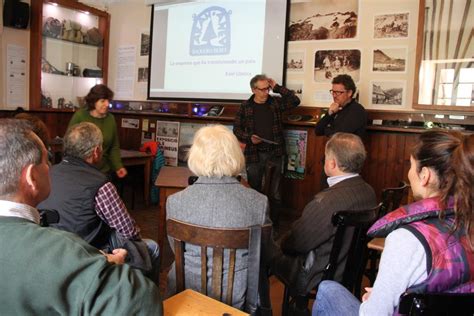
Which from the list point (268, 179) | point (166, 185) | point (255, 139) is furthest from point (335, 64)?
point (166, 185)

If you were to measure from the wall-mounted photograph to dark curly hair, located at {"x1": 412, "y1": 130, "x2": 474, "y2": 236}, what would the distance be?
3015 mm

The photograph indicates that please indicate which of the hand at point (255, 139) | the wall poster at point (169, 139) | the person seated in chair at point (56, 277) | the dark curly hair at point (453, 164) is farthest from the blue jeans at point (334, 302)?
the wall poster at point (169, 139)

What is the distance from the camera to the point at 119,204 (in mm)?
1926

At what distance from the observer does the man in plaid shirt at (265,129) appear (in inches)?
161

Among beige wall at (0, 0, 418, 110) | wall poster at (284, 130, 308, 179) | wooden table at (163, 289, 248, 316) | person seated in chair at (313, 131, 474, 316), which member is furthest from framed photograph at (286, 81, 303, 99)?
wooden table at (163, 289, 248, 316)

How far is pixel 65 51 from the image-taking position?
5.50 meters

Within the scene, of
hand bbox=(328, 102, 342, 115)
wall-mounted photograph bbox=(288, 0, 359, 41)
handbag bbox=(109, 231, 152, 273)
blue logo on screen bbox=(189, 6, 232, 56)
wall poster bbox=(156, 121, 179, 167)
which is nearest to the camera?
handbag bbox=(109, 231, 152, 273)

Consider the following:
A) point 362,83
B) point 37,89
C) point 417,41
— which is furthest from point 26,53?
point 417,41

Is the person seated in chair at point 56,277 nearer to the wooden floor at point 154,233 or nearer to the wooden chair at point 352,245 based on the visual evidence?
the wooden chair at point 352,245

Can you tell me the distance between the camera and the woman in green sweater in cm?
347

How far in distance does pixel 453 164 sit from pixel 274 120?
9.76 ft

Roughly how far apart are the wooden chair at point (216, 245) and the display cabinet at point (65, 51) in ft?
14.4

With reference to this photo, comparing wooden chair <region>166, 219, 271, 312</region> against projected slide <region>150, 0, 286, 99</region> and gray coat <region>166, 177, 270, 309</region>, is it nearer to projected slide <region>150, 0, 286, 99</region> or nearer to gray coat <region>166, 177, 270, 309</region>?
gray coat <region>166, 177, 270, 309</region>

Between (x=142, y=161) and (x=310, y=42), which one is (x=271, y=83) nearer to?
(x=310, y=42)
